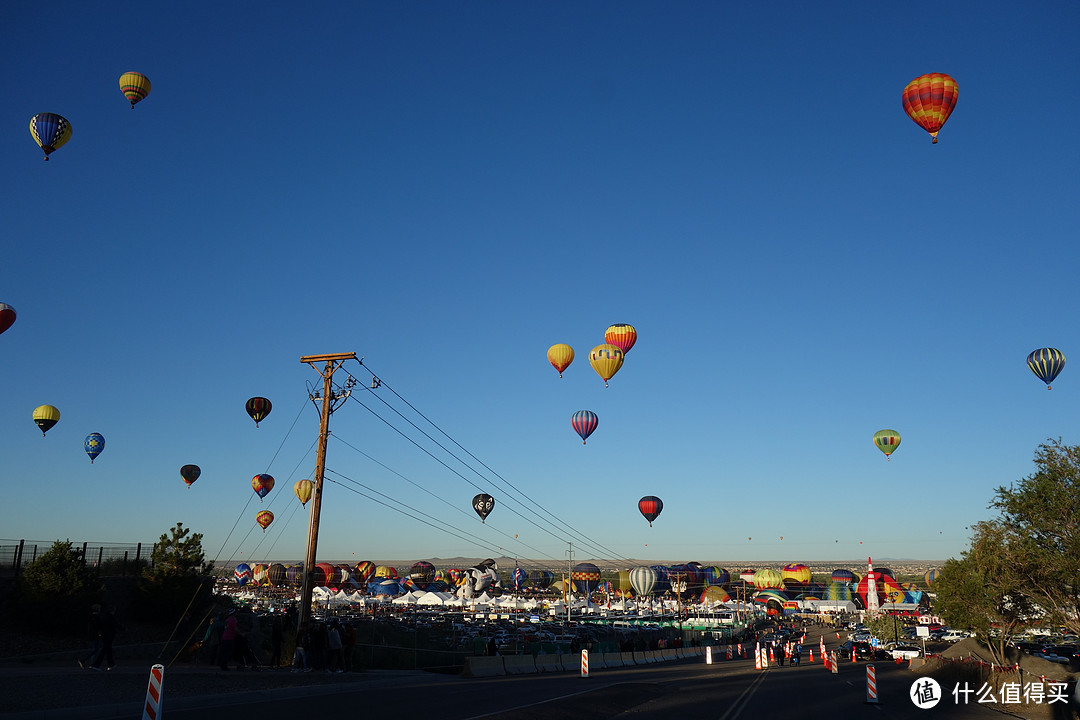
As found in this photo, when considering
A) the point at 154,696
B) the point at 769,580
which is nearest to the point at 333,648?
the point at 154,696

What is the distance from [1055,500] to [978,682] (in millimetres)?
7301

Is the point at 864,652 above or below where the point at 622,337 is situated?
below

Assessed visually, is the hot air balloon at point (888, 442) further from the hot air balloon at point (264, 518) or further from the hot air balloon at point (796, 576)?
the hot air balloon at point (796, 576)

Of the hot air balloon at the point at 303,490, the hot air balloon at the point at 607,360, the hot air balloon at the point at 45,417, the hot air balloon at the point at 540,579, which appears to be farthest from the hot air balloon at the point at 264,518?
the hot air balloon at the point at 540,579

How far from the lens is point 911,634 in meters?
100

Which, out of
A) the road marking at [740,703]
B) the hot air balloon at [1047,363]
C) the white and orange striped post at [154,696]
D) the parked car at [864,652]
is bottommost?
the parked car at [864,652]

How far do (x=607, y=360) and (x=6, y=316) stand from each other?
36.2 meters

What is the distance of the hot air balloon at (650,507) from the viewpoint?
8356 cm

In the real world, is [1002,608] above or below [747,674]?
above

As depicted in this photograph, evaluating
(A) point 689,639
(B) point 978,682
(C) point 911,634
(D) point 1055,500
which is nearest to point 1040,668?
(B) point 978,682

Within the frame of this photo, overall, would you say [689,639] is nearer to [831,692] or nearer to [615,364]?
[615,364]

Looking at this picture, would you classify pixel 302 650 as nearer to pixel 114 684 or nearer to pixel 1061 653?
pixel 114 684

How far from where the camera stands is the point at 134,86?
45250mm

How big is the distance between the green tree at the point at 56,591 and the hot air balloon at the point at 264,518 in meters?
49.5
